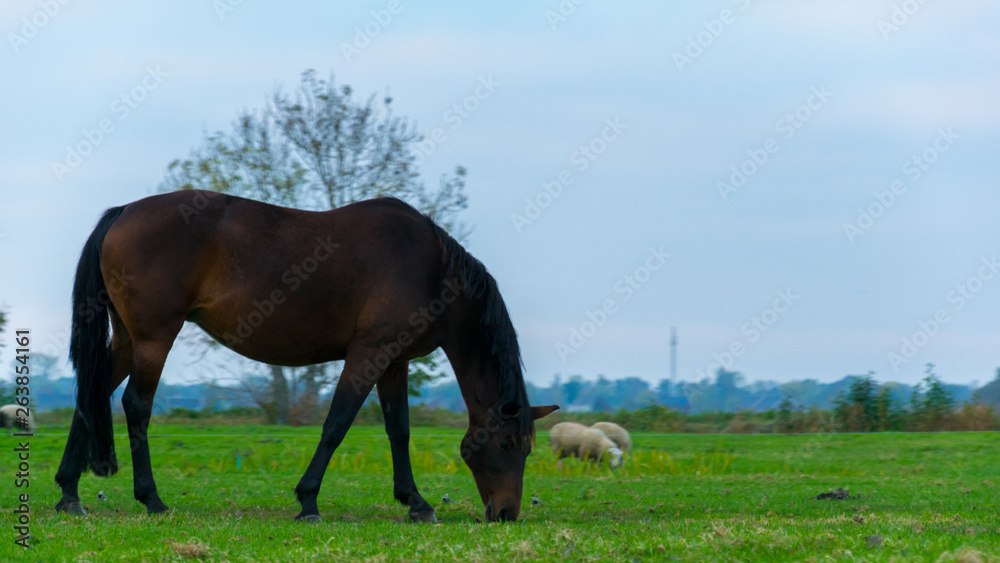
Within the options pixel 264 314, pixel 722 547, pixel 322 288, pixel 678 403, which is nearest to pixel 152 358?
pixel 264 314

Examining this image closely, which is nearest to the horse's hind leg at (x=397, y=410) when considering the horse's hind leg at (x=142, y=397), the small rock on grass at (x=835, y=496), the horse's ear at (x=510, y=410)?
the horse's ear at (x=510, y=410)

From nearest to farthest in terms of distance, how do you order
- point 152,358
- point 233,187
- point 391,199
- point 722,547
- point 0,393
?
1. point 722,547
2. point 152,358
3. point 391,199
4. point 0,393
5. point 233,187

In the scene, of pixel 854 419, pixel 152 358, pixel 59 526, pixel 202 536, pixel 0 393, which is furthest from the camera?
pixel 854 419

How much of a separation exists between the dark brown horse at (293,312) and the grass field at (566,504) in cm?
59

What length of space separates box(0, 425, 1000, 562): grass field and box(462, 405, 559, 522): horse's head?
25cm

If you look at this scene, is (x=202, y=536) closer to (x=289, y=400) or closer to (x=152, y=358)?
(x=152, y=358)

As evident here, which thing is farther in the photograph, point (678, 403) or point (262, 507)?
point (678, 403)

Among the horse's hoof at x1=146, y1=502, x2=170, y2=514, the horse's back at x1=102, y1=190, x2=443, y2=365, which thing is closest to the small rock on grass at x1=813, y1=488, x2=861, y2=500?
the horse's back at x1=102, y1=190, x2=443, y2=365

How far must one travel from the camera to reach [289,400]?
20047 mm

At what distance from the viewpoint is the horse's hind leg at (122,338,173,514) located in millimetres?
7020

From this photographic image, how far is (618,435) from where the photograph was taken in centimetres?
1522

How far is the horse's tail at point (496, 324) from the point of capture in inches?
288

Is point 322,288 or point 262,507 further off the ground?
point 322,288

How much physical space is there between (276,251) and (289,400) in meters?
13.5
